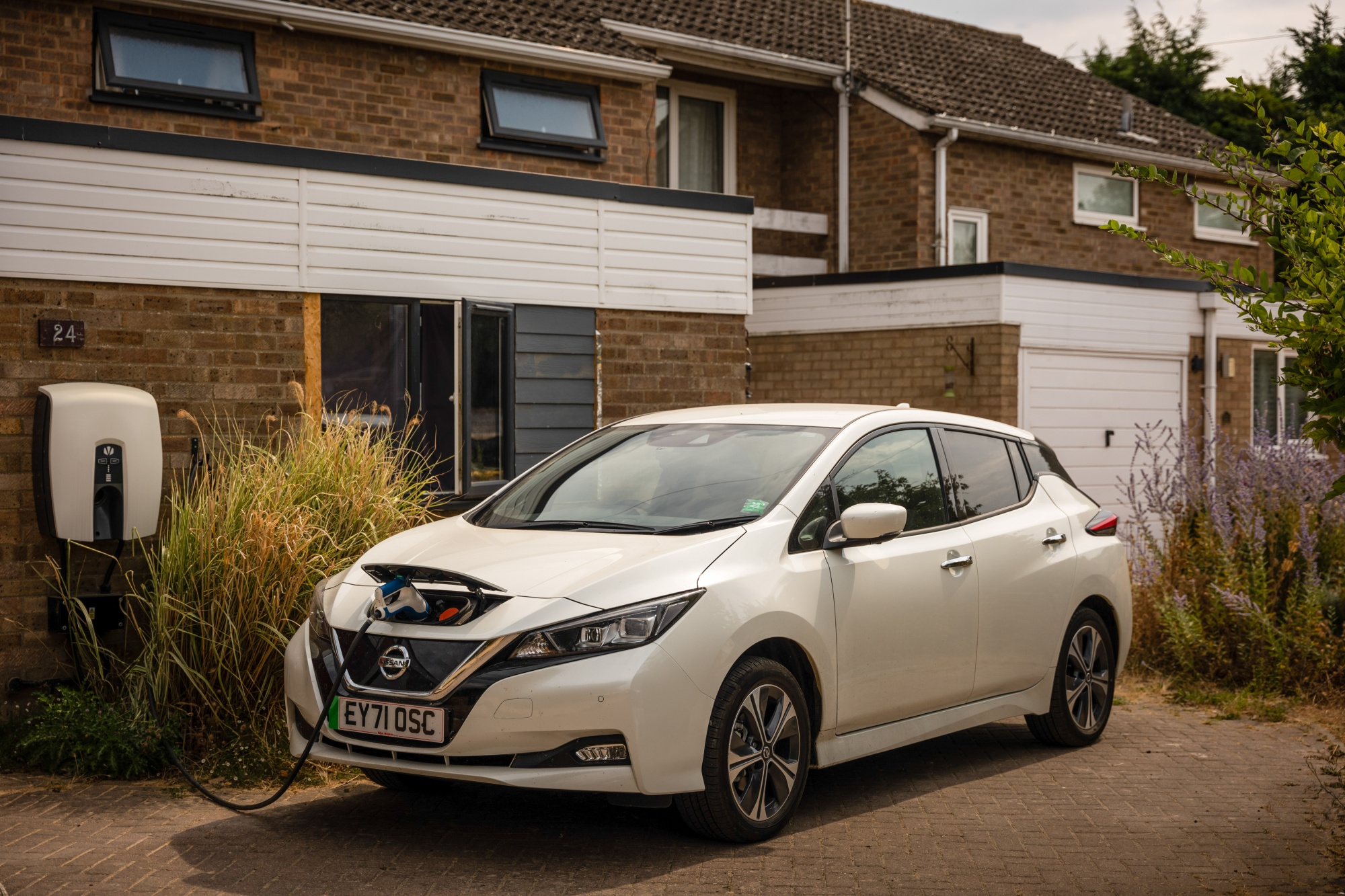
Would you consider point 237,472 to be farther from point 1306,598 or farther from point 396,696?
point 1306,598

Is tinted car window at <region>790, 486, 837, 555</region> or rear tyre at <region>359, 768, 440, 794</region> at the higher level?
tinted car window at <region>790, 486, 837, 555</region>

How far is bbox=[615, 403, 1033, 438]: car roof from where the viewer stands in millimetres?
6414

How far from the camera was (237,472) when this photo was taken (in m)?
7.15

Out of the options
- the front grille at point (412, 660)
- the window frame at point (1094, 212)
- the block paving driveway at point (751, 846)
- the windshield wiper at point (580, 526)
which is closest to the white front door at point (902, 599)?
the block paving driveway at point (751, 846)

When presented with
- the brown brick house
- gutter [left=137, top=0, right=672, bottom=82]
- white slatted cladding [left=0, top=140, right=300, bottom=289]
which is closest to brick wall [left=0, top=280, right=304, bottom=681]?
the brown brick house

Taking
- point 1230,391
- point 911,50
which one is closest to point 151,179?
point 1230,391

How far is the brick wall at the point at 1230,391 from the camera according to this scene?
16.4 metres

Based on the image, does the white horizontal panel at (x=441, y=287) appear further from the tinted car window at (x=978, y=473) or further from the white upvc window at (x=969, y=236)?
the white upvc window at (x=969, y=236)

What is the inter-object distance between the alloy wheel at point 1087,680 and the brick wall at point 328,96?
24.4 ft

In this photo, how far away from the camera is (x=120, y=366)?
8.16 m

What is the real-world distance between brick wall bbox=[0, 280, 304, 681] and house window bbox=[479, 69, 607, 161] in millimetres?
4062

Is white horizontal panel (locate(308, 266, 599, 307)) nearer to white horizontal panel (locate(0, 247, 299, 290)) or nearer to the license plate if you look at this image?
white horizontal panel (locate(0, 247, 299, 290))

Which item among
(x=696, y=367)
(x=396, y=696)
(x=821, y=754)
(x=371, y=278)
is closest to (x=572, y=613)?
(x=396, y=696)

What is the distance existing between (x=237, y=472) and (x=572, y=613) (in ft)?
9.42
